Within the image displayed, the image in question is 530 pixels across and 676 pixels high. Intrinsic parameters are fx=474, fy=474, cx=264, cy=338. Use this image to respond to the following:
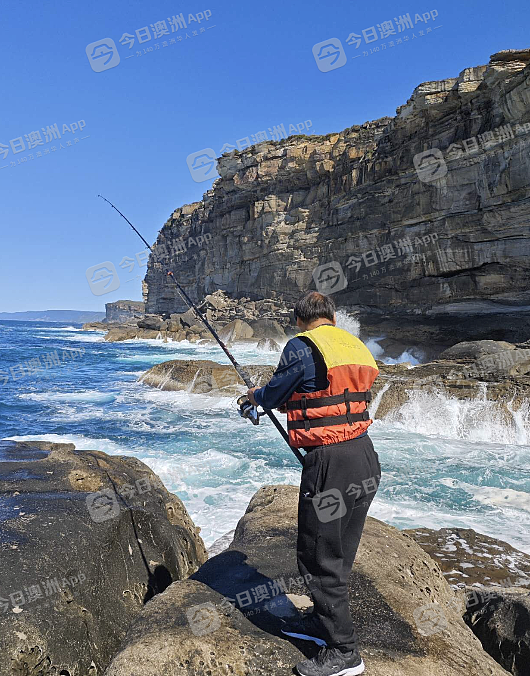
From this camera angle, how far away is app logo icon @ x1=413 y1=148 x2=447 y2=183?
2358 cm

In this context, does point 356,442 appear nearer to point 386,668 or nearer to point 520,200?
point 386,668

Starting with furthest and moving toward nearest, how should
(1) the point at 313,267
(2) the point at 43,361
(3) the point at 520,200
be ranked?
(1) the point at 313,267, (2) the point at 43,361, (3) the point at 520,200

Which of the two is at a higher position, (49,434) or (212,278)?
(212,278)

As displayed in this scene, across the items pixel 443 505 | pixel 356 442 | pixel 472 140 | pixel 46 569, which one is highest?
pixel 472 140

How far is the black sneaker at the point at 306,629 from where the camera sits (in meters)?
2.47

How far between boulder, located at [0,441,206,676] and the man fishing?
145cm

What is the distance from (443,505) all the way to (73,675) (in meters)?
6.50

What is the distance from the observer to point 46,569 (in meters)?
2.97

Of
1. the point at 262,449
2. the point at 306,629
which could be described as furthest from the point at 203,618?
the point at 262,449

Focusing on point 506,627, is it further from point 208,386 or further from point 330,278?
point 330,278

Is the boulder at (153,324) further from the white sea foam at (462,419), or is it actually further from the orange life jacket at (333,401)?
the orange life jacket at (333,401)

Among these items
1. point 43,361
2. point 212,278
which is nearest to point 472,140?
point 43,361

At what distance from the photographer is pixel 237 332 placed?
3838 cm

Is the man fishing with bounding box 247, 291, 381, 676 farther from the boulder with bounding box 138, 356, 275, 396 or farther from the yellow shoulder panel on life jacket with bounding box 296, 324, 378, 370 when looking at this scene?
the boulder with bounding box 138, 356, 275, 396
